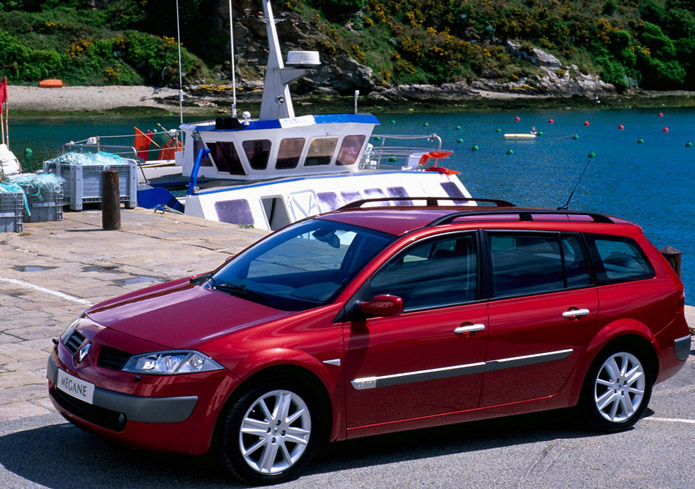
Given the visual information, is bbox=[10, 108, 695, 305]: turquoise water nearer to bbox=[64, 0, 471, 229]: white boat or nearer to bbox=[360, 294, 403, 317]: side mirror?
bbox=[64, 0, 471, 229]: white boat

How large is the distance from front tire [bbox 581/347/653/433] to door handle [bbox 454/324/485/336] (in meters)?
1.06

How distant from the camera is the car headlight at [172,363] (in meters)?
5.40

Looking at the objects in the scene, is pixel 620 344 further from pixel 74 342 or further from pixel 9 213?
pixel 9 213

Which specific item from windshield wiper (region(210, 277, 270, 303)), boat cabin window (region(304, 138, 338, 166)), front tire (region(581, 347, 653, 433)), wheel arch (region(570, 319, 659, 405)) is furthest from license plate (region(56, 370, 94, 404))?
boat cabin window (region(304, 138, 338, 166))

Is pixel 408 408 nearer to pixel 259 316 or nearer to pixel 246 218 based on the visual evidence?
pixel 259 316

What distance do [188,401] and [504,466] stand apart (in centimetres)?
211

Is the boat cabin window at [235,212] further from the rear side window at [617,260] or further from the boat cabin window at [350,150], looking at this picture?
the rear side window at [617,260]

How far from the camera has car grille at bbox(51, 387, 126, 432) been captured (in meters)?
5.49

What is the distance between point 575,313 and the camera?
262 inches

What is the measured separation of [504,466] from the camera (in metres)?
6.18

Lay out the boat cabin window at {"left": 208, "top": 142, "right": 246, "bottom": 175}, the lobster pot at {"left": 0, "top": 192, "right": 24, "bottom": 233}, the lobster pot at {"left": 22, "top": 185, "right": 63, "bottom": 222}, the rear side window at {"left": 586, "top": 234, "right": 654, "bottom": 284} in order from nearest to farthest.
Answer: the rear side window at {"left": 586, "top": 234, "right": 654, "bottom": 284}, the lobster pot at {"left": 0, "top": 192, "right": 24, "bottom": 233}, the lobster pot at {"left": 22, "top": 185, "right": 63, "bottom": 222}, the boat cabin window at {"left": 208, "top": 142, "right": 246, "bottom": 175}

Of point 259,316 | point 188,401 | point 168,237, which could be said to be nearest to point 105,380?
point 188,401

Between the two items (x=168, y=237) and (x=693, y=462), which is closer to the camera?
(x=693, y=462)

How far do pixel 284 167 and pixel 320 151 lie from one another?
3.60 feet
